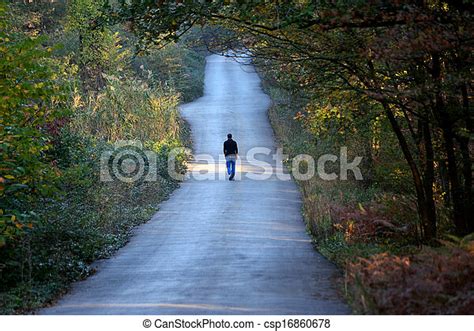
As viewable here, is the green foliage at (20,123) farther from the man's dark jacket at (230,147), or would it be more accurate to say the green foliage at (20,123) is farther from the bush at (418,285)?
the man's dark jacket at (230,147)

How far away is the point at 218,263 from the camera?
14461 millimetres

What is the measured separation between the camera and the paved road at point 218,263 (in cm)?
1075

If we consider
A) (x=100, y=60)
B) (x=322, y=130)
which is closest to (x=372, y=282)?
(x=322, y=130)

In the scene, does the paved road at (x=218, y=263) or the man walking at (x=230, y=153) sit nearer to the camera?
the paved road at (x=218, y=263)

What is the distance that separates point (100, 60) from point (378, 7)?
28.6 metres

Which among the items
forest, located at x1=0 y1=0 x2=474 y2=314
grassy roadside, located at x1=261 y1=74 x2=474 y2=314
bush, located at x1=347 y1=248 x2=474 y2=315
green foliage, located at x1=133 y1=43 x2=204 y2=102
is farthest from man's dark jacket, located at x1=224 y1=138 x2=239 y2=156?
green foliage, located at x1=133 y1=43 x2=204 y2=102

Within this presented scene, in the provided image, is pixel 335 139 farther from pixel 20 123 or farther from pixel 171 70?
pixel 171 70

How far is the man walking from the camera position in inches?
1040

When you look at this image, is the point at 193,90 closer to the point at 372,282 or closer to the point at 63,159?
the point at 63,159

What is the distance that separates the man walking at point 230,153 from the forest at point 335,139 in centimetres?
506

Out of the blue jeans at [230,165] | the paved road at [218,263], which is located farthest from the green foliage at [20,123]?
the blue jeans at [230,165]

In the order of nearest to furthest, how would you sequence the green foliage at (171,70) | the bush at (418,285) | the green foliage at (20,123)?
1. the bush at (418,285)
2. the green foliage at (20,123)
3. the green foliage at (171,70)

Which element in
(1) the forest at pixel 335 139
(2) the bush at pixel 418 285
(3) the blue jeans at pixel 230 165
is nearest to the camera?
(2) the bush at pixel 418 285

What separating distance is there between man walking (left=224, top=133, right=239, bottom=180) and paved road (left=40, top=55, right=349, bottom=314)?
483 millimetres
